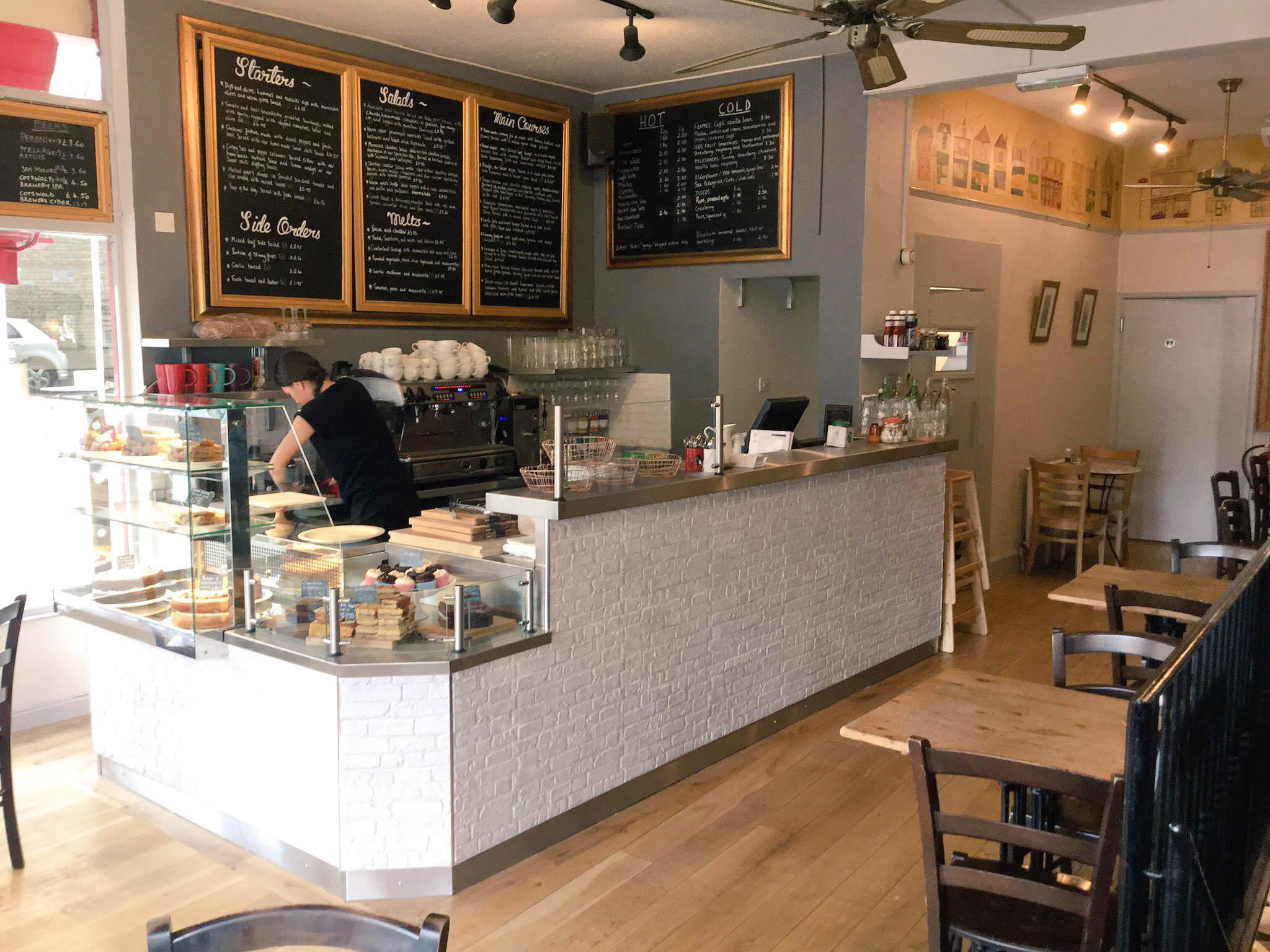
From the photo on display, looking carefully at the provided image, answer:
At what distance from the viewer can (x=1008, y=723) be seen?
2570mm

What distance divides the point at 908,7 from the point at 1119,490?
6.54m

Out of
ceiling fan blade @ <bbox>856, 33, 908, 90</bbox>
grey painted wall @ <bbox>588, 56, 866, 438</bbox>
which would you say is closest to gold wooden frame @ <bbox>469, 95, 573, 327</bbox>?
grey painted wall @ <bbox>588, 56, 866, 438</bbox>

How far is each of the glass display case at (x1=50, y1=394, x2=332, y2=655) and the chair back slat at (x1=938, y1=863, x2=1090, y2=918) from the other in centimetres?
227

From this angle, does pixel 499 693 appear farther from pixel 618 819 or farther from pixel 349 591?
pixel 618 819

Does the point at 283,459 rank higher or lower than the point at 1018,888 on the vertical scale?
higher

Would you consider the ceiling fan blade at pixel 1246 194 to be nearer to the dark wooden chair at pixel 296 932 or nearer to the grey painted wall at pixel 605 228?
the grey painted wall at pixel 605 228

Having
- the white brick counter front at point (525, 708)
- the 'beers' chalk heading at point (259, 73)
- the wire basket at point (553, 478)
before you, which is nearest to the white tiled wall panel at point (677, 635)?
the white brick counter front at point (525, 708)

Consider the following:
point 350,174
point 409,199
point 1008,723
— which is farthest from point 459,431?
point 1008,723

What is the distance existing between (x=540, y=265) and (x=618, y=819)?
384 centimetres

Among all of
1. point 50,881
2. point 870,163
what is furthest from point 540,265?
point 50,881

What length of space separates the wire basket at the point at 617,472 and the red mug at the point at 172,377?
1.98 m

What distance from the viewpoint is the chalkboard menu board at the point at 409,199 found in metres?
5.64

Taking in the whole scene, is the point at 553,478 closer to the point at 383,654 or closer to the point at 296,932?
the point at 383,654

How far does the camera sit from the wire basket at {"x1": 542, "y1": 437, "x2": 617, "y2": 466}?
3.58 meters
